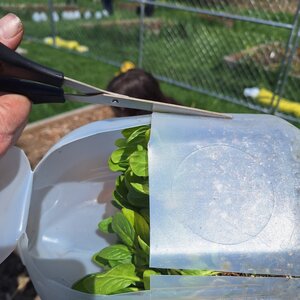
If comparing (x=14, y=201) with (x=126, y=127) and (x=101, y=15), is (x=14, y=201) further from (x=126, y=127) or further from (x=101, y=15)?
(x=101, y=15)

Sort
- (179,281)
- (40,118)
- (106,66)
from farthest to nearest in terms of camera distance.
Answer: (106,66) < (40,118) < (179,281)

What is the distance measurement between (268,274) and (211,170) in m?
0.17

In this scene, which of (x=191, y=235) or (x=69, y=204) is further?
(x=69, y=204)

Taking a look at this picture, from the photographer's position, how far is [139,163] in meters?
0.70

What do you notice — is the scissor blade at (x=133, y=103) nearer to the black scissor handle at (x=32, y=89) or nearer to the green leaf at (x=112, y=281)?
the black scissor handle at (x=32, y=89)

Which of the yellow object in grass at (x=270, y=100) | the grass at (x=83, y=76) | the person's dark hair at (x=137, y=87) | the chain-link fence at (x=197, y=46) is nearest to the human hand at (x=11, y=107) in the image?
the person's dark hair at (x=137, y=87)

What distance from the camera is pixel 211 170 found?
24.9 inches

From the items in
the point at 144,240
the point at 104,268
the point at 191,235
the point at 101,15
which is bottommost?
the point at 101,15

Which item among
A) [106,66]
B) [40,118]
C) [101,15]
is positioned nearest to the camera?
[40,118]

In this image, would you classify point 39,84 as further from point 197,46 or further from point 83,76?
point 197,46

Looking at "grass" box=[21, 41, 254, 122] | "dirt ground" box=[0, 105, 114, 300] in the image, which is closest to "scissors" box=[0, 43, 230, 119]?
"dirt ground" box=[0, 105, 114, 300]

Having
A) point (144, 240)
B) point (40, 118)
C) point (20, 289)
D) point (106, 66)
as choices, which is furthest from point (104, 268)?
point (106, 66)

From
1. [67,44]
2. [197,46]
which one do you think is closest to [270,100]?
[197,46]

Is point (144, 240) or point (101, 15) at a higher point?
point (144, 240)
